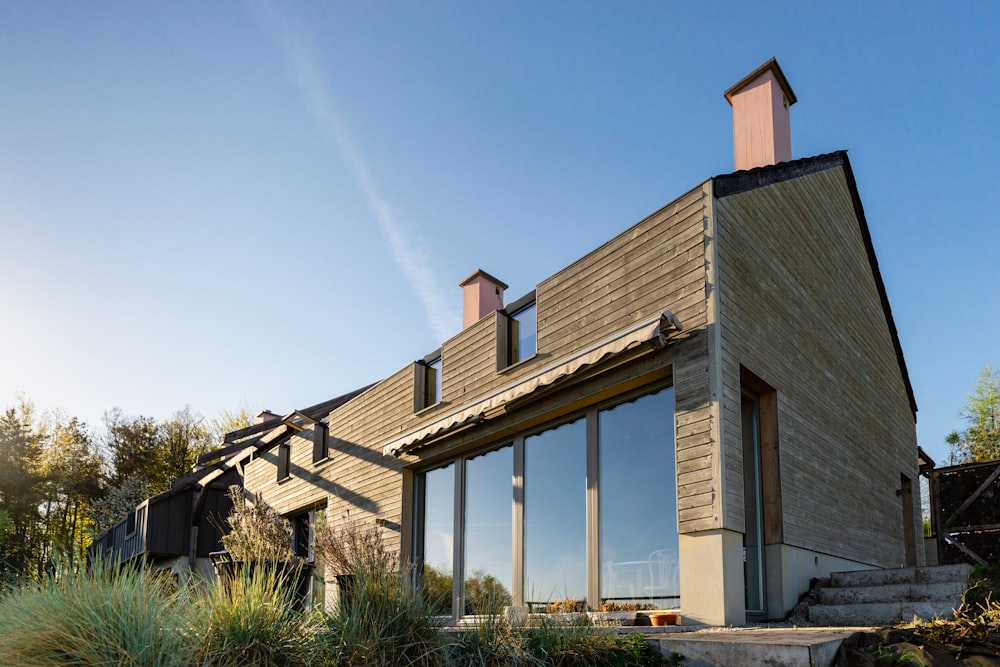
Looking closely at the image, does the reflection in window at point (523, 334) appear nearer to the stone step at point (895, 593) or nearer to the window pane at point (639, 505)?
the window pane at point (639, 505)

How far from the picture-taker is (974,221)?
1454 cm

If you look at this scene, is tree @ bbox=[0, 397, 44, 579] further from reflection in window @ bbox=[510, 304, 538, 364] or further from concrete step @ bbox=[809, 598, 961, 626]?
concrete step @ bbox=[809, 598, 961, 626]

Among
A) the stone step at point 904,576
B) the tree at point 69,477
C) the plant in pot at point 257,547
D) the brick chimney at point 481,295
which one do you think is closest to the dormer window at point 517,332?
the brick chimney at point 481,295

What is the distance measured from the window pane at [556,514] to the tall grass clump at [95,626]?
4.60 m

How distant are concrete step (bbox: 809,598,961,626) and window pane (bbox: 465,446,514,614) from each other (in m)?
3.74

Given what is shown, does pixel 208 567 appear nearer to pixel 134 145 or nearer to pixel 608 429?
pixel 134 145

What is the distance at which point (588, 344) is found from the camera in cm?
877

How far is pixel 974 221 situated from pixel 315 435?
1324 centimetres

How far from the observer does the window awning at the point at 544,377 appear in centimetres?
752

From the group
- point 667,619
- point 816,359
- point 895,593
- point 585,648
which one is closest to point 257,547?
point 667,619

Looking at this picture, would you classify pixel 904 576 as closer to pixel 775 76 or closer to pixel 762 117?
pixel 762 117

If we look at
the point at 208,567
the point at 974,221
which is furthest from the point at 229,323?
the point at 974,221

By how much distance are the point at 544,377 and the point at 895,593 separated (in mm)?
3960

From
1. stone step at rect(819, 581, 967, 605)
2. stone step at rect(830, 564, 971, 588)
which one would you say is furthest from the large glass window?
stone step at rect(830, 564, 971, 588)
